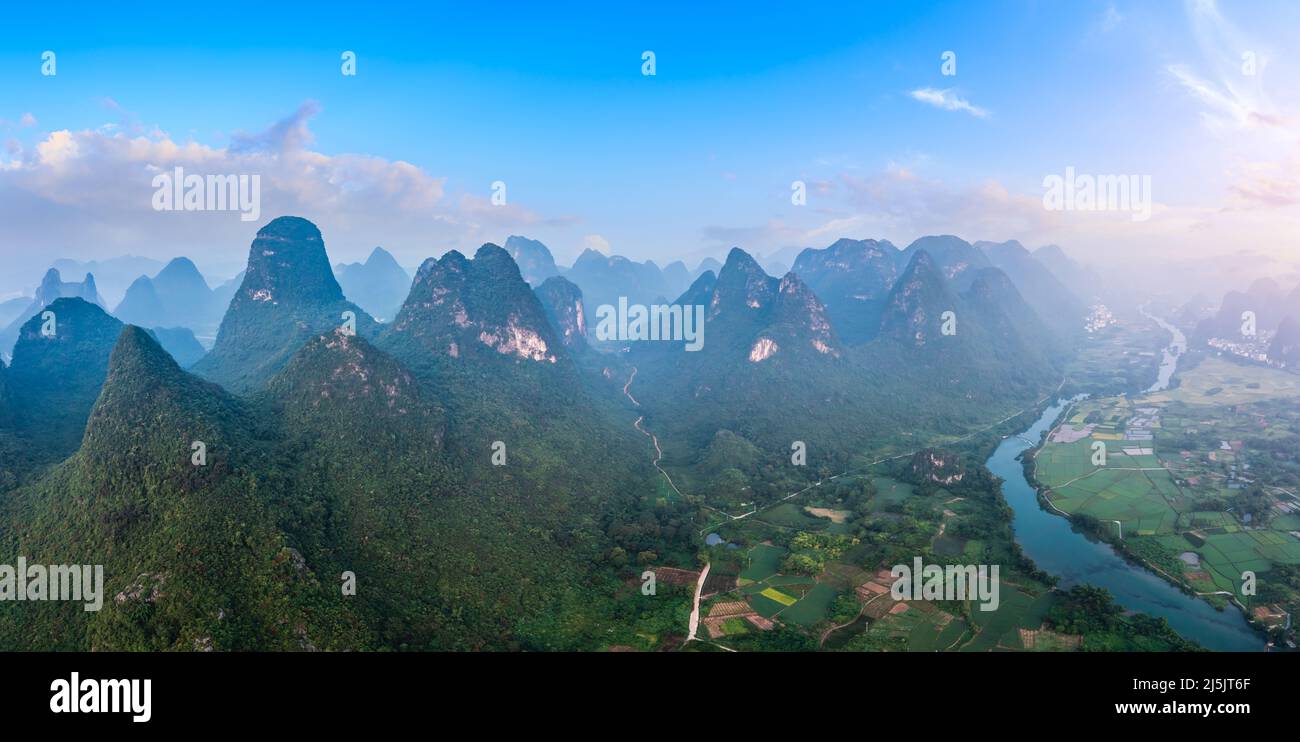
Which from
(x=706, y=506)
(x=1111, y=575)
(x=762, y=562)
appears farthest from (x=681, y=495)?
(x=1111, y=575)

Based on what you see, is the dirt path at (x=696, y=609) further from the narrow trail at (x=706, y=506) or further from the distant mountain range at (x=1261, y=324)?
the distant mountain range at (x=1261, y=324)

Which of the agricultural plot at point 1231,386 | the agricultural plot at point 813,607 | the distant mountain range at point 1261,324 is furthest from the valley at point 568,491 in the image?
the distant mountain range at point 1261,324

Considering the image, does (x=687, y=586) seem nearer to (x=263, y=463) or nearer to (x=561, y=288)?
(x=263, y=463)

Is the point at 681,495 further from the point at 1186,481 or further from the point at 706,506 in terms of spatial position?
the point at 1186,481

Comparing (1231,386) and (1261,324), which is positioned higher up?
(1261,324)

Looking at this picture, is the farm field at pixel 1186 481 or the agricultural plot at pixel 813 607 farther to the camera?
the farm field at pixel 1186 481

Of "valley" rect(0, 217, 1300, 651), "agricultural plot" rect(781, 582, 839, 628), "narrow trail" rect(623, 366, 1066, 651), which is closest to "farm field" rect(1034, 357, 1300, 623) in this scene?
"valley" rect(0, 217, 1300, 651)

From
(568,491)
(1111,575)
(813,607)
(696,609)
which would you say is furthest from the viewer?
(568,491)

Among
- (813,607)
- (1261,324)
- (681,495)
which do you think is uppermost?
(1261,324)
